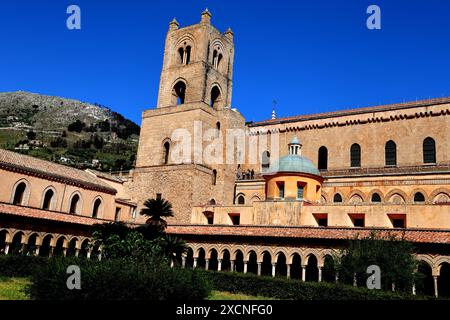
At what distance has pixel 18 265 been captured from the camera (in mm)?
22281

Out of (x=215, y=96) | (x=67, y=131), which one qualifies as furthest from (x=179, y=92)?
(x=67, y=131)

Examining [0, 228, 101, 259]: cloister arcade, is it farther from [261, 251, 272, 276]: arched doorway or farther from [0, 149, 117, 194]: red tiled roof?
[261, 251, 272, 276]: arched doorway

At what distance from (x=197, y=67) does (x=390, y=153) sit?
1829 cm

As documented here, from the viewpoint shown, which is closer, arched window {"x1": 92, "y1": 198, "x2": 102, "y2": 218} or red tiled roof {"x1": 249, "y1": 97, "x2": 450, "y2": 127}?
red tiled roof {"x1": 249, "y1": 97, "x2": 450, "y2": 127}

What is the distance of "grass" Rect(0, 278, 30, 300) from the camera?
14773 mm

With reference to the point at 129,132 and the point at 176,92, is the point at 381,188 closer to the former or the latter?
the point at 176,92

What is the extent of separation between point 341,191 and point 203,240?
1113cm

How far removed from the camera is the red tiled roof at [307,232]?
2161 centimetres

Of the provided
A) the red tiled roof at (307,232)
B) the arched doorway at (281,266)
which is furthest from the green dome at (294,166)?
the arched doorway at (281,266)

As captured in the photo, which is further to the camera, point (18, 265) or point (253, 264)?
point (253, 264)

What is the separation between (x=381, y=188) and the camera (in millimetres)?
30922

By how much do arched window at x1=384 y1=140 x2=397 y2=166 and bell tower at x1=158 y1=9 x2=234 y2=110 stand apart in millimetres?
15788

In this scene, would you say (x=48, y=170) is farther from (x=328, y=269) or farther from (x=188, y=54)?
(x=328, y=269)

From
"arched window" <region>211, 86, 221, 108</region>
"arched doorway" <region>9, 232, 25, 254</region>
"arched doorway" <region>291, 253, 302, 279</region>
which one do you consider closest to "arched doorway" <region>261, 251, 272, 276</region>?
"arched doorway" <region>291, 253, 302, 279</region>
